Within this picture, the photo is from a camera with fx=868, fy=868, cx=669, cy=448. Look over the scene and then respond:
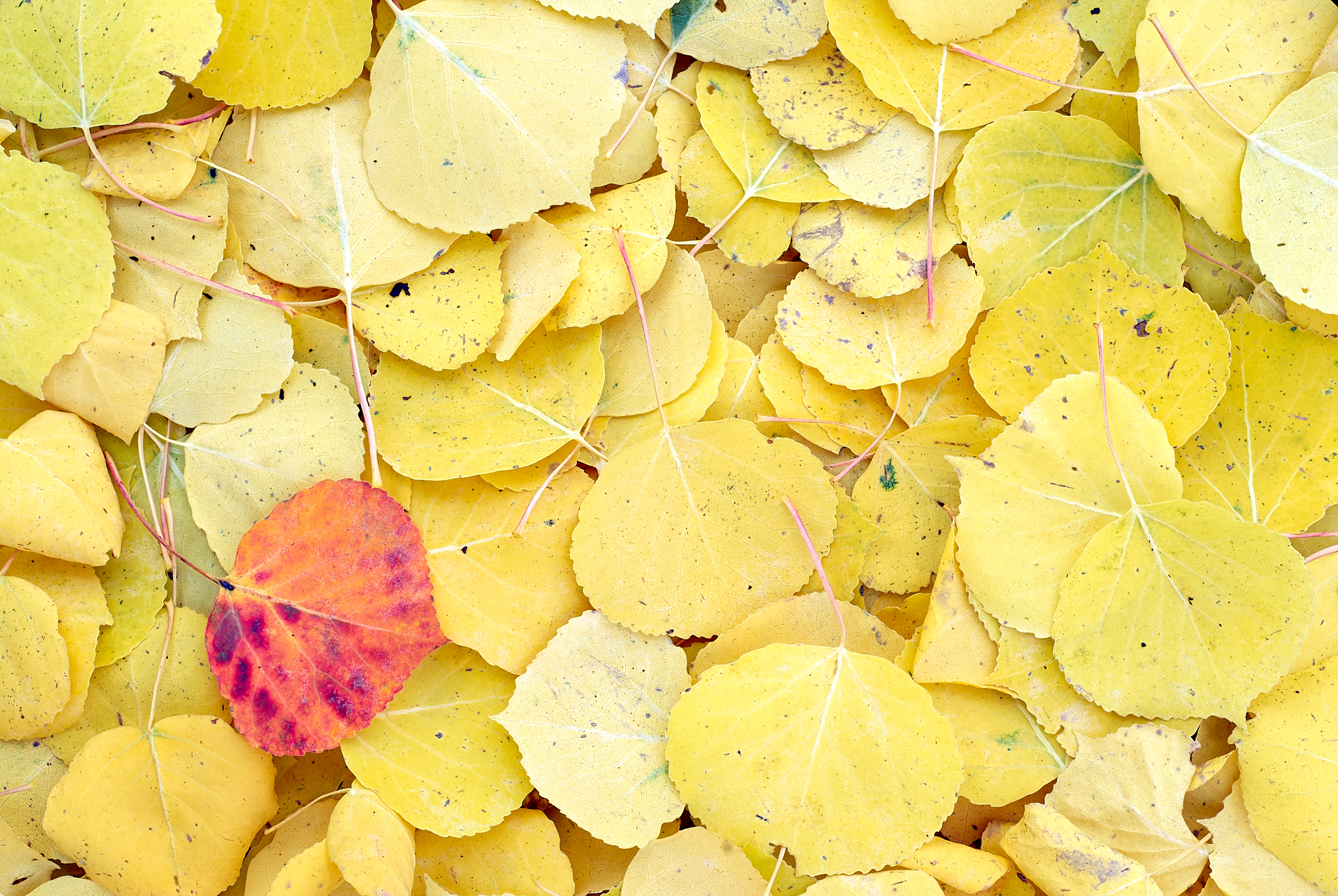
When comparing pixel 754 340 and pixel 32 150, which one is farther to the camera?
pixel 754 340

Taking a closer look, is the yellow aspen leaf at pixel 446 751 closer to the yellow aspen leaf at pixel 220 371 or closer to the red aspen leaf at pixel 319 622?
the red aspen leaf at pixel 319 622

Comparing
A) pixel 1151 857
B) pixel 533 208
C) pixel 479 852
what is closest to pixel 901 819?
pixel 1151 857

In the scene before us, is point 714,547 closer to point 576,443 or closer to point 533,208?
point 576,443

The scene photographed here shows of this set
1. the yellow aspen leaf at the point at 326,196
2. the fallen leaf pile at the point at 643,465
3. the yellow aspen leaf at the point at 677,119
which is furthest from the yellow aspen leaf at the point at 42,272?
the yellow aspen leaf at the point at 677,119

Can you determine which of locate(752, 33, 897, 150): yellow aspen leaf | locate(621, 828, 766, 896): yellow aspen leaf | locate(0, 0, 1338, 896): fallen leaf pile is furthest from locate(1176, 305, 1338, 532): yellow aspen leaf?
locate(621, 828, 766, 896): yellow aspen leaf

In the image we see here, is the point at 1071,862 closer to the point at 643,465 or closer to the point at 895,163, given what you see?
the point at 643,465

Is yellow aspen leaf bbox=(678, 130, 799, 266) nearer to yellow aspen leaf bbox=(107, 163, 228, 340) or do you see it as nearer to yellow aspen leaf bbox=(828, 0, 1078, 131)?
yellow aspen leaf bbox=(828, 0, 1078, 131)
